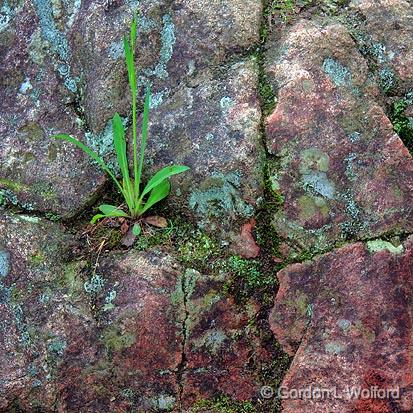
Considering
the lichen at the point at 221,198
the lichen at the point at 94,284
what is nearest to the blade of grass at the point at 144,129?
the lichen at the point at 221,198

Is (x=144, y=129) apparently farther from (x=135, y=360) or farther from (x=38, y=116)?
(x=135, y=360)

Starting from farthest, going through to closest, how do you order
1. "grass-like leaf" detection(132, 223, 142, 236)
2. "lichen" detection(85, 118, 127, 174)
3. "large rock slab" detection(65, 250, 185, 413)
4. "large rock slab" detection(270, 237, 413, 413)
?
"lichen" detection(85, 118, 127, 174)
"grass-like leaf" detection(132, 223, 142, 236)
"large rock slab" detection(65, 250, 185, 413)
"large rock slab" detection(270, 237, 413, 413)

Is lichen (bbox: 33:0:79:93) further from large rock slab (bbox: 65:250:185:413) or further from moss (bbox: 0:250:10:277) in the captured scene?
large rock slab (bbox: 65:250:185:413)

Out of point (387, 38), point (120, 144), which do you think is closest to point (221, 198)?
point (120, 144)

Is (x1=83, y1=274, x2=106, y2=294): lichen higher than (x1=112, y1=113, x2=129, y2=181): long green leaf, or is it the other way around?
(x1=112, y1=113, x2=129, y2=181): long green leaf

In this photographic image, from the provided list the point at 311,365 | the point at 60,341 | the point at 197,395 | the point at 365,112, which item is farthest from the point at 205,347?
the point at 365,112

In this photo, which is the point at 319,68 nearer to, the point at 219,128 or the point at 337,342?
the point at 219,128

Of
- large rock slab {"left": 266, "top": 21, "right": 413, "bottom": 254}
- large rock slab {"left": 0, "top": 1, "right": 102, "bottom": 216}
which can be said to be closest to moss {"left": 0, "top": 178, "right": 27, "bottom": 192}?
large rock slab {"left": 0, "top": 1, "right": 102, "bottom": 216}
